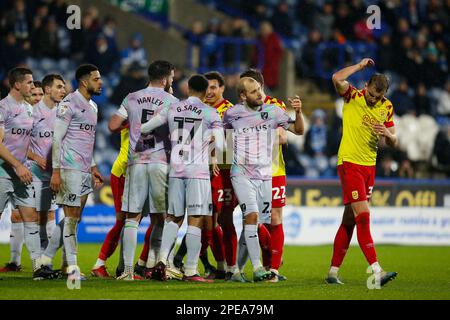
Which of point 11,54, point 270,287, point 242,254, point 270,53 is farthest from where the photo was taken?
point 270,53

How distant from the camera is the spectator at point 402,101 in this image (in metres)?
22.5

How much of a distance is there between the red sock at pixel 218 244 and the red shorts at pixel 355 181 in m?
1.71

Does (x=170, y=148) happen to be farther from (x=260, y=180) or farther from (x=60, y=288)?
(x=60, y=288)

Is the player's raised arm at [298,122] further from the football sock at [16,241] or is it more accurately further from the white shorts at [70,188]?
the football sock at [16,241]

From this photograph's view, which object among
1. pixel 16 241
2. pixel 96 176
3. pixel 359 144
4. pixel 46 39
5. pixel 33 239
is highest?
pixel 46 39

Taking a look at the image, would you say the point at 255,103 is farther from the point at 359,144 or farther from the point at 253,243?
the point at 253,243

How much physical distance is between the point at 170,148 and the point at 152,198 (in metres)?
0.65

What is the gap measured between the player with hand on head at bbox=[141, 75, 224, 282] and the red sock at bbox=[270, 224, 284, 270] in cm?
104

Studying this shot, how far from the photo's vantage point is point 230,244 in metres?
11.9

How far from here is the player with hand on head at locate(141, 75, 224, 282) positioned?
11133 mm

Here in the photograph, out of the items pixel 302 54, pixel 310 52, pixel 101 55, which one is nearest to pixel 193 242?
pixel 101 55

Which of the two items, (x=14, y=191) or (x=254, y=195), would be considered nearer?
(x=254, y=195)

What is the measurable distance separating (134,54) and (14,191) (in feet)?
36.6

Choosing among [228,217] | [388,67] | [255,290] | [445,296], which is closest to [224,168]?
[228,217]
